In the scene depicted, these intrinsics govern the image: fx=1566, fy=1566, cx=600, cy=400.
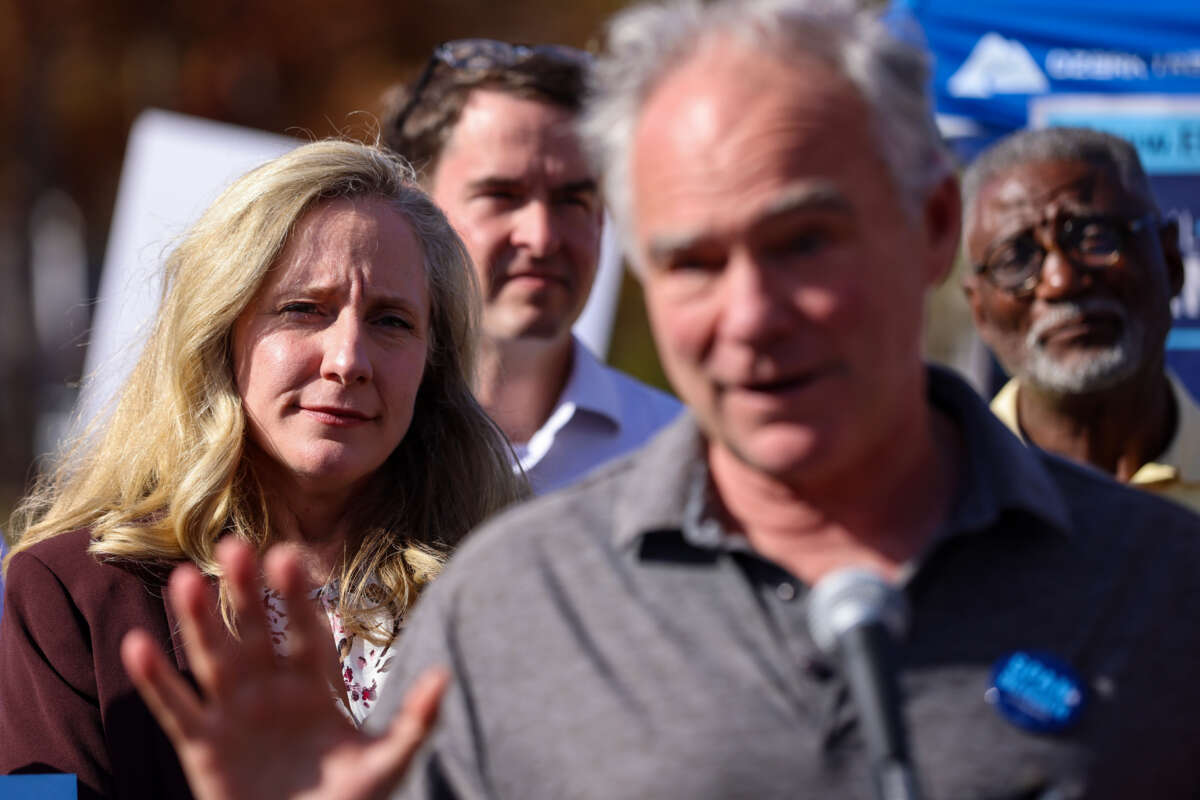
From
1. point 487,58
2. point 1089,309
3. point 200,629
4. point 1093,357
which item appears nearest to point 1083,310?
point 1089,309

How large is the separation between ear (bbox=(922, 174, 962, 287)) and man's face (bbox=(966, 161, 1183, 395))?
2.11m

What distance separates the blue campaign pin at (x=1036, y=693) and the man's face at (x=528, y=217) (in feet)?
8.62

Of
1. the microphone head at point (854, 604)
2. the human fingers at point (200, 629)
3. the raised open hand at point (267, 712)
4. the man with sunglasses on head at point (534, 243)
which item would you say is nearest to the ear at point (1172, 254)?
the man with sunglasses on head at point (534, 243)

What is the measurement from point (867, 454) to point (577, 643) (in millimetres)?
463

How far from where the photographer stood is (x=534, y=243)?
14.3 ft

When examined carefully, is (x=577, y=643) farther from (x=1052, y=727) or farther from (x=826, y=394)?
(x=1052, y=727)

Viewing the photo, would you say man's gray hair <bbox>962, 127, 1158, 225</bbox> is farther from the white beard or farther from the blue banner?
the blue banner

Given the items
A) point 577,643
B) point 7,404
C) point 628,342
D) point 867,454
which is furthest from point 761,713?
point 7,404

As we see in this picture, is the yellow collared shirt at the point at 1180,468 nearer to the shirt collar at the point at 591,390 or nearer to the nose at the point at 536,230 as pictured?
the shirt collar at the point at 591,390

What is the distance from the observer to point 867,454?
2.10 metres

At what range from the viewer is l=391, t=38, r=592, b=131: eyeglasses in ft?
15.1

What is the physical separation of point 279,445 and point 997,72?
3.85 m

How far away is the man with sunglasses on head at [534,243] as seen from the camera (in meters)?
4.42

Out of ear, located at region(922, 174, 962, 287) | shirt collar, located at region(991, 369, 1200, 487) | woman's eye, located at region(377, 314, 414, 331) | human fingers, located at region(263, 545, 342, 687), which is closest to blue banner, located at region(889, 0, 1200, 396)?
shirt collar, located at region(991, 369, 1200, 487)
